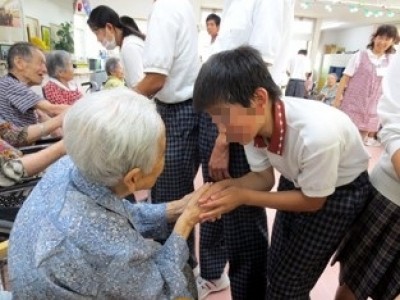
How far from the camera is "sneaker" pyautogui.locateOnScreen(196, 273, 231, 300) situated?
160 cm

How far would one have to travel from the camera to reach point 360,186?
1.03 metres

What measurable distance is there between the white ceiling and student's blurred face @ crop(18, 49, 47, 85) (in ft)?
21.6

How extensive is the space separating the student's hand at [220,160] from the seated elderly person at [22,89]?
3.69ft

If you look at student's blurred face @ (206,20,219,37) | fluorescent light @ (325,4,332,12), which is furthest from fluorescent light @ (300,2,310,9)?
student's blurred face @ (206,20,219,37)

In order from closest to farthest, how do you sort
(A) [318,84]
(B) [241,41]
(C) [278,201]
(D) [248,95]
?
(D) [248,95] < (C) [278,201] < (B) [241,41] < (A) [318,84]

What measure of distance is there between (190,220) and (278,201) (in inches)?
10.5

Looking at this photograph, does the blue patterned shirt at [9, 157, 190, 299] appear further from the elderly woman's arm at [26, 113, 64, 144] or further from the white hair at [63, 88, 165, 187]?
the elderly woman's arm at [26, 113, 64, 144]

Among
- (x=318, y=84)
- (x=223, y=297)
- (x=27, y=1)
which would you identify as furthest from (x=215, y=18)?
(x=318, y=84)

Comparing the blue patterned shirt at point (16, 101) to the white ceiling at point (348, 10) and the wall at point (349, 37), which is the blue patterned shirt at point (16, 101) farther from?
the wall at point (349, 37)

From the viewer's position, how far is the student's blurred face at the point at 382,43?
10.1 feet

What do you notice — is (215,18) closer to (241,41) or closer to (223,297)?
(241,41)

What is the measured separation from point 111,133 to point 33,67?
1639 mm

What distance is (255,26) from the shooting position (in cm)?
121

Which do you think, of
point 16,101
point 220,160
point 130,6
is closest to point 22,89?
point 16,101
